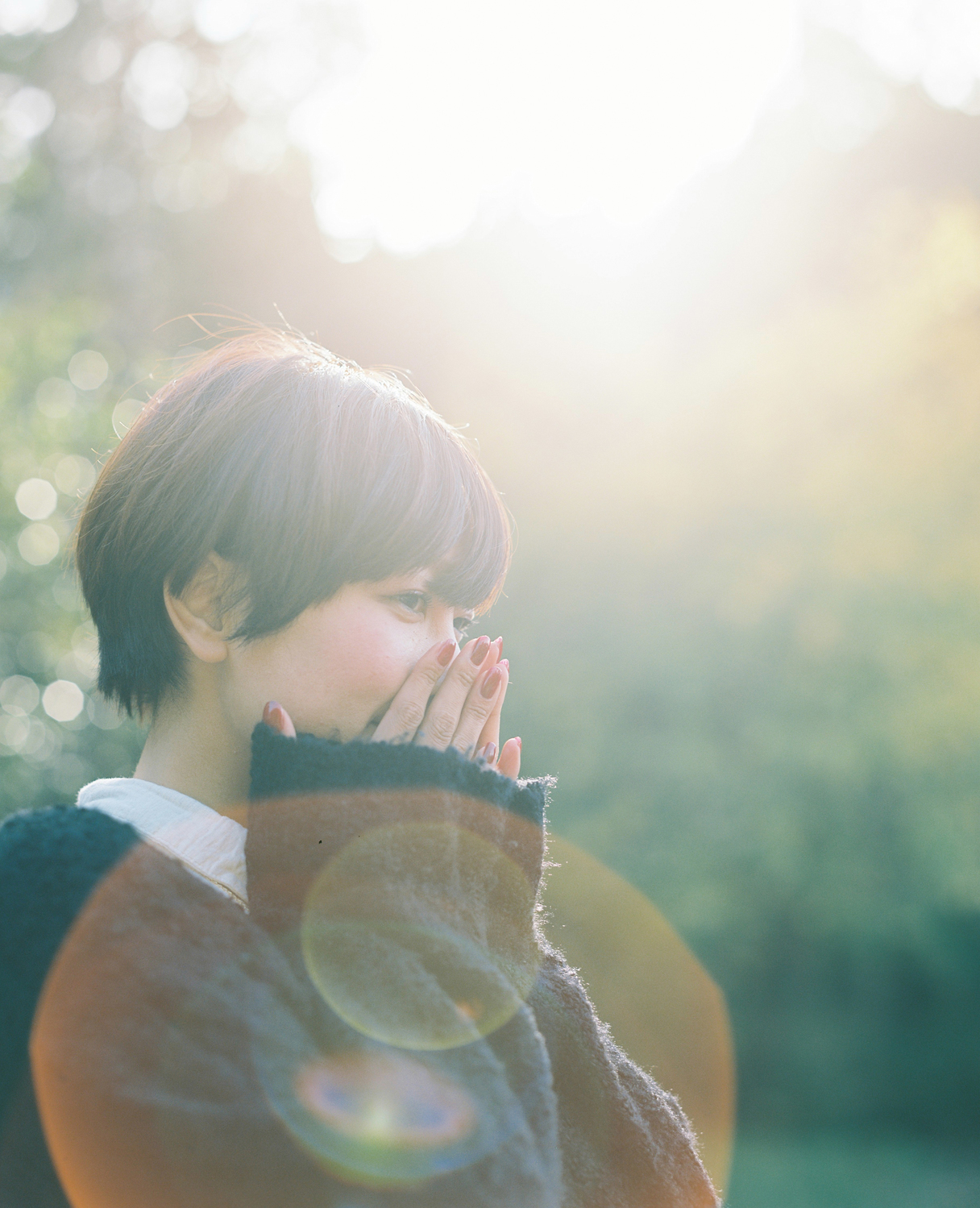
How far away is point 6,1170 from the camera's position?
1016 mm

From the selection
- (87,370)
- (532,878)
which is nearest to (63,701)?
(87,370)

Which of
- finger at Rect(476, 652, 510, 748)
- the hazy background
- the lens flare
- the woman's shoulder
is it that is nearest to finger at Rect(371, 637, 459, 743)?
finger at Rect(476, 652, 510, 748)

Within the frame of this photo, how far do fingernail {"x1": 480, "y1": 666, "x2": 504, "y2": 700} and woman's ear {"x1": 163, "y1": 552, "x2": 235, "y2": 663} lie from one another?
1.39 feet

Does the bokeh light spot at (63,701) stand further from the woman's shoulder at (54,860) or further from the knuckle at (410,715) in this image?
the woman's shoulder at (54,860)

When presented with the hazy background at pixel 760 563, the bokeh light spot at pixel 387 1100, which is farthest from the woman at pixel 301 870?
the hazy background at pixel 760 563

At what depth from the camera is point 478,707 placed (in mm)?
1538

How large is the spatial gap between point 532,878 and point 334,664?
457 mm

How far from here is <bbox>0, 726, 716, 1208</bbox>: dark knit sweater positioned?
94 cm

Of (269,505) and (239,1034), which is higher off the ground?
(269,505)

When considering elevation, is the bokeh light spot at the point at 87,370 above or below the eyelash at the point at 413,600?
above

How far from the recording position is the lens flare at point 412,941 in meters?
1.08

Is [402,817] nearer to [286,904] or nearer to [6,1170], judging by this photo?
[286,904]

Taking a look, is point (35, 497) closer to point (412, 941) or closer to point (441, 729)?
point (441, 729)

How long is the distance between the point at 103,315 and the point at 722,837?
7827mm
